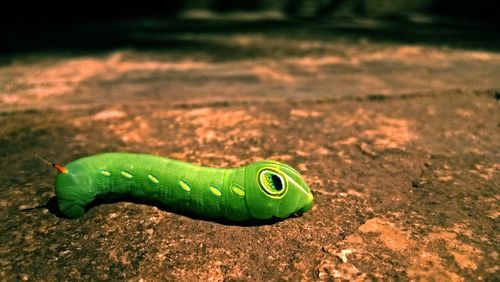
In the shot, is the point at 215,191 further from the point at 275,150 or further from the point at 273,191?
the point at 275,150

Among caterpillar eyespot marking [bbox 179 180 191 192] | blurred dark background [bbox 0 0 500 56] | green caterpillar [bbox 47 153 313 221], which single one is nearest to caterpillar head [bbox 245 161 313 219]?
green caterpillar [bbox 47 153 313 221]

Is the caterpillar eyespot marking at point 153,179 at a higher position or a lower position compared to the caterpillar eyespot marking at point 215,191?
higher

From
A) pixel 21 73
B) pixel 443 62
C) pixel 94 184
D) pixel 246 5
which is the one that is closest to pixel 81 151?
pixel 94 184

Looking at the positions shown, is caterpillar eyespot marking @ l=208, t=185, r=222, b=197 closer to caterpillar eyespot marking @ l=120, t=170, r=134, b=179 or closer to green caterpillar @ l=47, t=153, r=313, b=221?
green caterpillar @ l=47, t=153, r=313, b=221

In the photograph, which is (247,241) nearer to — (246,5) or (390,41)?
(390,41)

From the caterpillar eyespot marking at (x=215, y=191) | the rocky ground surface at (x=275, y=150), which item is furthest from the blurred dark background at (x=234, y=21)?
the caterpillar eyespot marking at (x=215, y=191)

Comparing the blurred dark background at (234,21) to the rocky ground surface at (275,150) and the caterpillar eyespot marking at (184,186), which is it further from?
the caterpillar eyespot marking at (184,186)
